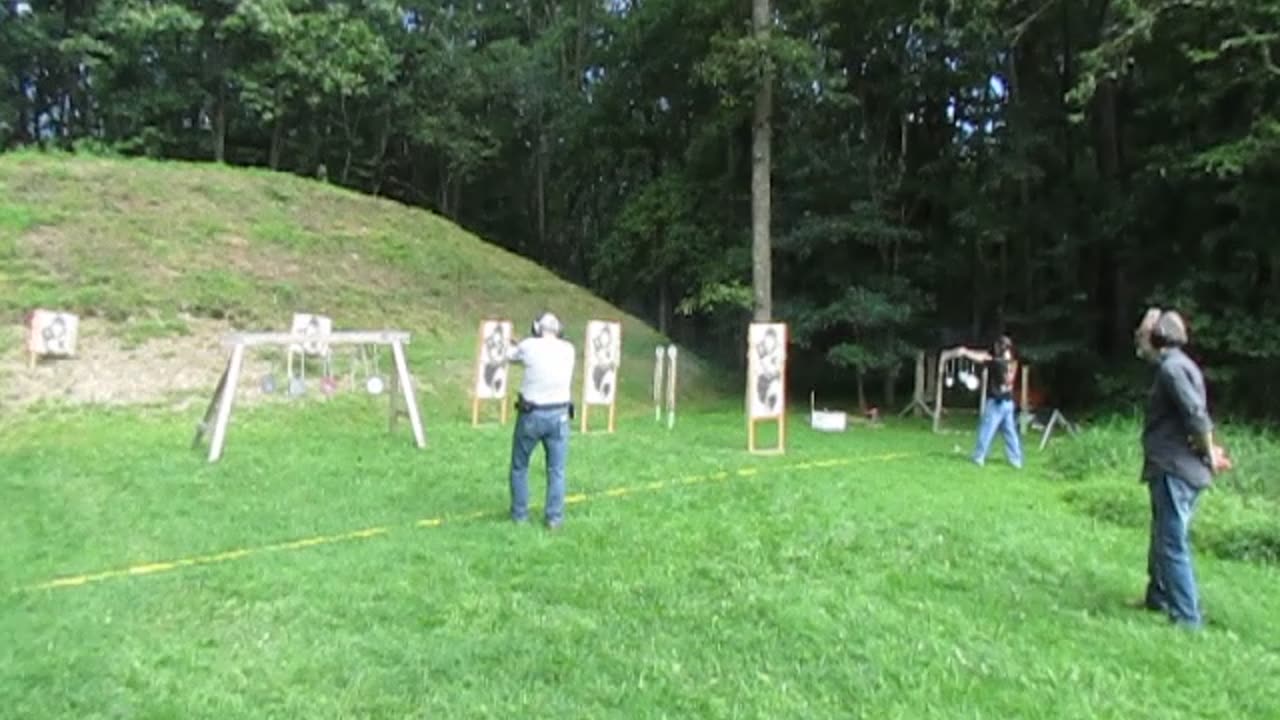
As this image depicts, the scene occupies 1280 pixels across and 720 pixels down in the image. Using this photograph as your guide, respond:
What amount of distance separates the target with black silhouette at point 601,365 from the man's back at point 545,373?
23.4 feet

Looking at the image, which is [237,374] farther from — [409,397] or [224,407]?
[409,397]

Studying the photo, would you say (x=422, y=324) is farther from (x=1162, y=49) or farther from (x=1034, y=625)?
(x=1034, y=625)

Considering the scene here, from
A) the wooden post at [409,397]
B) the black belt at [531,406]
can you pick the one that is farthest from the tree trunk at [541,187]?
the black belt at [531,406]

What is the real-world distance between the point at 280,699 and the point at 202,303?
15.8m

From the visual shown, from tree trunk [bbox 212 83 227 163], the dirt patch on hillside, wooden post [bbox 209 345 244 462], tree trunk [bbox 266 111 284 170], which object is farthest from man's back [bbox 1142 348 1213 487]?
tree trunk [bbox 266 111 284 170]

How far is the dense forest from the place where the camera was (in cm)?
1767

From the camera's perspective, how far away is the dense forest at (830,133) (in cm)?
1767

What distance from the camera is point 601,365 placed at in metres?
15.6

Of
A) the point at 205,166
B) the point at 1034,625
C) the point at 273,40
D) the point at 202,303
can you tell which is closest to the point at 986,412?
the point at 1034,625

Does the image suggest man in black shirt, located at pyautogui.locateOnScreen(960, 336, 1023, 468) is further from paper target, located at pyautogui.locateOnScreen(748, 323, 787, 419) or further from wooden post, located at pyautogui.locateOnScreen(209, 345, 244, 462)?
wooden post, located at pyautogui.locateOnScreen(209, 345, 244, 462)

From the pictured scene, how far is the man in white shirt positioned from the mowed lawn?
0.81 feet

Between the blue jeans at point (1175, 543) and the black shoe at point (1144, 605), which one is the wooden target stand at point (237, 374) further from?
the blue jeans at point (1175, 543)

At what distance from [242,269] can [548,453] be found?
14.6 m

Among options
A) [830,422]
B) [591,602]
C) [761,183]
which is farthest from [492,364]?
[591,602]
